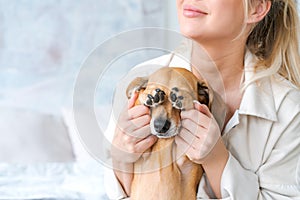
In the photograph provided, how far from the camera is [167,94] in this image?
987mm

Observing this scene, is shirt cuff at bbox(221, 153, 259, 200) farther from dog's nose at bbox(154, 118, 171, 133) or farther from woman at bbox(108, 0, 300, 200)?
dog's nose at bbox(154, 118, 171, 133)

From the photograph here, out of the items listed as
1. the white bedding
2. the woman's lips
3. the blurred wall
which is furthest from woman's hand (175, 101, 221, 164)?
the blurred wall

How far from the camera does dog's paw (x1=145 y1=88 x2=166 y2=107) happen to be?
38.2 inches

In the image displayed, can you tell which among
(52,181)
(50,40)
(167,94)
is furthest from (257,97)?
(50,40)

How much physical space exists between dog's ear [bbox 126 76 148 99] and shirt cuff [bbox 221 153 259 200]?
24 cm

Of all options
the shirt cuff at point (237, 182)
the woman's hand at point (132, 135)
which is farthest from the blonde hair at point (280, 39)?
the woman's hand at point (132, 135)

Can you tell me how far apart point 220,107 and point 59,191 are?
0.70m

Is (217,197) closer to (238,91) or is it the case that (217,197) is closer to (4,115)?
(238,91)

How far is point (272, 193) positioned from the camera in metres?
1.17

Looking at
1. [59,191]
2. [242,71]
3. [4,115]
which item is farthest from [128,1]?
[242,71]

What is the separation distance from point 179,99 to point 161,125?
6cm

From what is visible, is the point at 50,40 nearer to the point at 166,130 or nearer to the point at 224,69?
the point at 224,69

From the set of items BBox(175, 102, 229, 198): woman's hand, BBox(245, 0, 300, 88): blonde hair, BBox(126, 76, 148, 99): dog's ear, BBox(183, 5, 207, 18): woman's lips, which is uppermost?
BBox(183, 5, 207, 18): woman's lips

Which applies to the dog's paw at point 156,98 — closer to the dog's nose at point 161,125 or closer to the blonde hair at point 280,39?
the dog's nose at point 161,125
